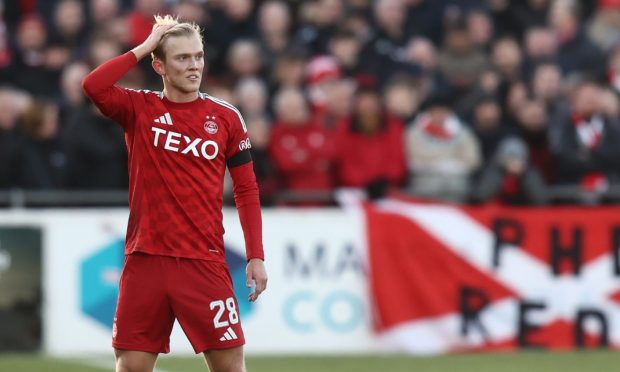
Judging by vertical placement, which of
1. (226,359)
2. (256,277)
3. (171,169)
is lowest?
(226,359)

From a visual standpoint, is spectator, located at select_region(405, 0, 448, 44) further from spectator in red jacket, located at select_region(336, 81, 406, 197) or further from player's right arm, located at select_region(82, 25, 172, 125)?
player's right arm, located at select_region(82, 25, 172, 125)

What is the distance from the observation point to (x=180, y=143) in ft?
23.9

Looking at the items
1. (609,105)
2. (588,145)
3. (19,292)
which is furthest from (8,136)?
(609,105)

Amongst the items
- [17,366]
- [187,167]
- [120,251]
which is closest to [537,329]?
[120,251]

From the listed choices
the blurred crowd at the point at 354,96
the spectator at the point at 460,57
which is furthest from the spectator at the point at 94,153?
the spectator at the point at 460,57

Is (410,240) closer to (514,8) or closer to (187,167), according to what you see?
(514,8)

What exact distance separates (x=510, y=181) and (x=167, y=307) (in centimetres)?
735

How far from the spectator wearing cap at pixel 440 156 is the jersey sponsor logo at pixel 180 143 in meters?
6.79

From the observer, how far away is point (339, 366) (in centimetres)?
1241

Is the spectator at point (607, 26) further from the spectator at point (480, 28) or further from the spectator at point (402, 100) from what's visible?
the spectator at point (402, 100)

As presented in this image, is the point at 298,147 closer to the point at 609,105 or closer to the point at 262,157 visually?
the point at 262,157

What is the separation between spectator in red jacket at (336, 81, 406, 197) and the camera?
1387 cm

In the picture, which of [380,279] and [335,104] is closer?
[380,279]

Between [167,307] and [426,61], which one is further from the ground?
[426,61]
